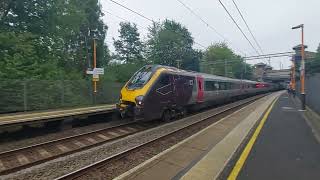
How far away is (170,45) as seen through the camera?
2290 inches

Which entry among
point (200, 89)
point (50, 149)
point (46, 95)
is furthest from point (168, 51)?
point (50, 149)

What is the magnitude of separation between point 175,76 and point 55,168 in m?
9.78

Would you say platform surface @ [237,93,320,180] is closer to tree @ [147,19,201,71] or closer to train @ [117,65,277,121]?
train @ [117,65,277,121]

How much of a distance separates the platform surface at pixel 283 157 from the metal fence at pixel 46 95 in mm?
15793

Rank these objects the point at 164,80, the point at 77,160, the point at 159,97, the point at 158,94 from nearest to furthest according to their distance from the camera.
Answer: the point at 77,160 → the point at 158,94 → the point at 159,97 → the point at 164,80

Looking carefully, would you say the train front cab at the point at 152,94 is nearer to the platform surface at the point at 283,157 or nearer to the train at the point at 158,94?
the train at the point at 158,94

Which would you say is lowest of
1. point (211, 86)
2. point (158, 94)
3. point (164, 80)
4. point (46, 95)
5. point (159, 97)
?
point (46, 95)

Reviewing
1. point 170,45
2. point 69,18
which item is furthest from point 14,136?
point 170,45

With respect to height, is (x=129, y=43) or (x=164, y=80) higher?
(x=129, y=43)

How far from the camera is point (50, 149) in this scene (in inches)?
410

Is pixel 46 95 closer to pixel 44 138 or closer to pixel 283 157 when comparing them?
pixel 44 138

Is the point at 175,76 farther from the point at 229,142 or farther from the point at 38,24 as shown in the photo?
the point at 38,24

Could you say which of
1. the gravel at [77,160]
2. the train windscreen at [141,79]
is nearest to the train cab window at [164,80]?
the train windscreen at [141,79]

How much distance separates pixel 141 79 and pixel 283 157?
847cm
